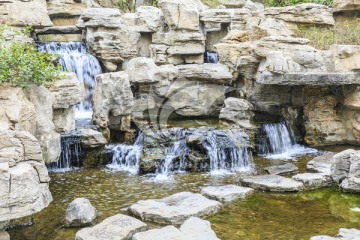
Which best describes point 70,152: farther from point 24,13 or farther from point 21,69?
point 24,13

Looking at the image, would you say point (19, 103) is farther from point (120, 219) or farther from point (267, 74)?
point (267, 74)

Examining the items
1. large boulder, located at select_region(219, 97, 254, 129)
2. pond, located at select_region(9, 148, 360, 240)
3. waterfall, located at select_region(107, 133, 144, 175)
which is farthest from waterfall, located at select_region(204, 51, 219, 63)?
pond, located at select_region(9, 148, 360, 240)

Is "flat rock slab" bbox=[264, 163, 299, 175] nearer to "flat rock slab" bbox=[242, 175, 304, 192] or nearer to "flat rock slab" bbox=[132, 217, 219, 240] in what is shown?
"flat rock slab" bbox=[242, 175, 304, 192]

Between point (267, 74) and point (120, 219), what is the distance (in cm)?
752

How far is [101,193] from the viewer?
9.64m

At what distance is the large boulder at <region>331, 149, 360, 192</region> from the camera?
9305mm

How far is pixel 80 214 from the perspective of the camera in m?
7.73

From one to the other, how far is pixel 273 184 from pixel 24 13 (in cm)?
1132

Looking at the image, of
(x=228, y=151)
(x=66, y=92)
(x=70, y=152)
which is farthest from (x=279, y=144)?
(x=66, y=92)

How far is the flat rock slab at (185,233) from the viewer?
677 centimetres

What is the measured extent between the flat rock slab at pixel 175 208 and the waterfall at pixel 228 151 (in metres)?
2.87

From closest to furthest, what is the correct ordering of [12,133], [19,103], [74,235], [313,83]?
[12,133], [74,235], [19,103], [313,83]

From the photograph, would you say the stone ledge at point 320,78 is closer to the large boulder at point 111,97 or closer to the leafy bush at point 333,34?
the leafy bush at point 333,34

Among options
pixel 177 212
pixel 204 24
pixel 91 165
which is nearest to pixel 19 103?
pixel 177 212
